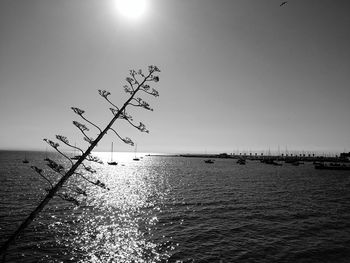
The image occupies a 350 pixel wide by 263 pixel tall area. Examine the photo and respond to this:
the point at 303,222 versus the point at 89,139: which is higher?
the point at 89,139

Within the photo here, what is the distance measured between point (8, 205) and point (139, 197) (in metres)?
23.2

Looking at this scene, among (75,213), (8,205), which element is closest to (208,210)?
(75,213)

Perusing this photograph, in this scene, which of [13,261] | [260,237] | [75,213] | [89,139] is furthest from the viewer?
[75,213]

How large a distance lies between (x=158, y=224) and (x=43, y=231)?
44.6ft

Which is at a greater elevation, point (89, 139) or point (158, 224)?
point (89, 139)

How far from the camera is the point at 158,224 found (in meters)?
32.3

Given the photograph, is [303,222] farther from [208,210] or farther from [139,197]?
[139,197]

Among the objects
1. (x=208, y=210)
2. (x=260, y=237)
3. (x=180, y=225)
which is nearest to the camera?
(x=260, y=237)

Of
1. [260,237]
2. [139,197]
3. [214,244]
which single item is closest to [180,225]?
[214,244]

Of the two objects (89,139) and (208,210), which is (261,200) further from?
(89,139)

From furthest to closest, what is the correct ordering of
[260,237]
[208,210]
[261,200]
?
[261,200], [208,210], [260,237]

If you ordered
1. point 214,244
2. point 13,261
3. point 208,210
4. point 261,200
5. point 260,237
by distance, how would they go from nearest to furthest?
1. point 13,261
2. point 214,244
3. point 260,237
4. point 208,210
5. point 261,200

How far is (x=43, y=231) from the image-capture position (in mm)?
28547

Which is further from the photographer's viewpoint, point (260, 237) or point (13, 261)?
point (260, 237)
